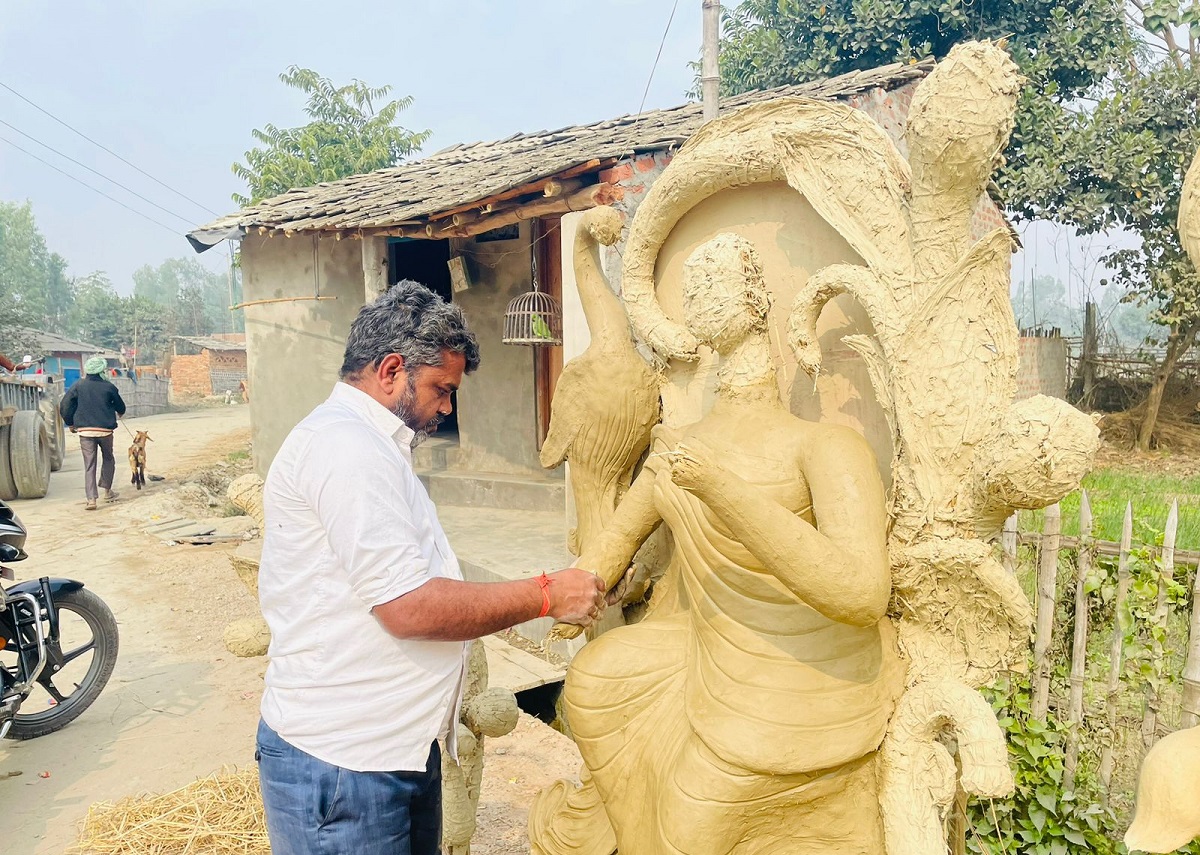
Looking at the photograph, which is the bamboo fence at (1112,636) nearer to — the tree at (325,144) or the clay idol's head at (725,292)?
Result: the clay idol's head at (725,292)

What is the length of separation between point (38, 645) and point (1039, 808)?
13.8ft

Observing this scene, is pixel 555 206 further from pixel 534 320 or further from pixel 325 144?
pixel 325 144

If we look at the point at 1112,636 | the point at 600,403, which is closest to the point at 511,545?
the point at 1112,636

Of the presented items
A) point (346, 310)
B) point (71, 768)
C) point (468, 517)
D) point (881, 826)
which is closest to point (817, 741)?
point (881, 826)

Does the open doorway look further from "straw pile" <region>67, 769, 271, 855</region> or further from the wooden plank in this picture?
the wooden plank

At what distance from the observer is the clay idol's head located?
5.87 feet

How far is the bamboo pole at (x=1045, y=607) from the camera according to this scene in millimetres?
2910

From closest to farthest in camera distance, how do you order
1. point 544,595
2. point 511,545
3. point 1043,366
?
point 544,595 < point 511,545 < point 1043,366

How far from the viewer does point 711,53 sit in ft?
11.6

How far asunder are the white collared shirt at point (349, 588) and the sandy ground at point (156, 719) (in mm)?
1689

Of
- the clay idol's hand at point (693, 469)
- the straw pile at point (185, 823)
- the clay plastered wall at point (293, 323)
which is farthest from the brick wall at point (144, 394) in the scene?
the clay idol's hand at point (693, 469)

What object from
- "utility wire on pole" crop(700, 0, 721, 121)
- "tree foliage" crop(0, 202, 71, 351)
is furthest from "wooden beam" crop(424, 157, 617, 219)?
"tree foliage" crop(0, 202, 71, 351)

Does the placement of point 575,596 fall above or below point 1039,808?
above

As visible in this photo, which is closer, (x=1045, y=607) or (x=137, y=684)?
(x=1045, y=607)
